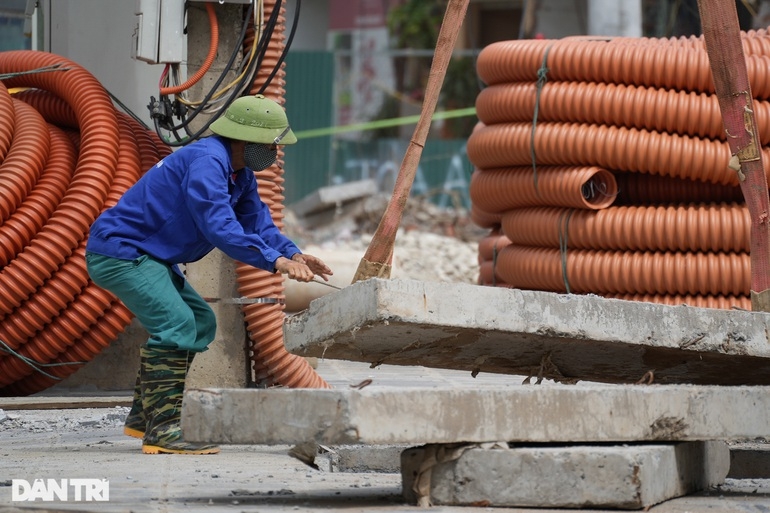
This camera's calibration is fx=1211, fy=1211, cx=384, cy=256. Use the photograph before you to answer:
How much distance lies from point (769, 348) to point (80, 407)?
150 inches

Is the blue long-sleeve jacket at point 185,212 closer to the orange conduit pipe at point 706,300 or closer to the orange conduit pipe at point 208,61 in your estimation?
the orange conduit pipe at point 208,61

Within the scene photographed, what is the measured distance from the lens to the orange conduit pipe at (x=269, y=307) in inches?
260

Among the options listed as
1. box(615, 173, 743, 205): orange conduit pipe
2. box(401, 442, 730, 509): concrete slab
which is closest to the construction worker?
box(401, 442, 730, 509): concrete slab

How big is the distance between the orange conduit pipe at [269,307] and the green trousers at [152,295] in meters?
1.22

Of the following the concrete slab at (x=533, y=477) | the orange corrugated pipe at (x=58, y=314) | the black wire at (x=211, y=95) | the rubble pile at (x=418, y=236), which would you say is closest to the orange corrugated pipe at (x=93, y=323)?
the orange corrugated pipe at (x=58, y=314)

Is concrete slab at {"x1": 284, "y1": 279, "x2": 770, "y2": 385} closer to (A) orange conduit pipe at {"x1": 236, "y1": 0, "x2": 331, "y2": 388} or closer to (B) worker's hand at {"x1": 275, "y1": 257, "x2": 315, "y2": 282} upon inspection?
(B) worker's hand at {"x1": 275, "y1": 257, "x2": 315, "y2": 282}

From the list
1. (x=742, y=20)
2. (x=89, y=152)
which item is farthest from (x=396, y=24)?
(x=89, y=152)

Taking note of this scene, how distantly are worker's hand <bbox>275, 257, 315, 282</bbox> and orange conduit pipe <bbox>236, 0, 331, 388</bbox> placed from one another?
175cm

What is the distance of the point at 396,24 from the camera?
2586 cm

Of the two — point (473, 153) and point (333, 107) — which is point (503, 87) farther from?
point (333, 107)

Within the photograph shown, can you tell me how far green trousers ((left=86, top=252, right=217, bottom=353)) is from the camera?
523cm

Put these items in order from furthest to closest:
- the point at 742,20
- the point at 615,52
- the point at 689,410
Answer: the point at 742,20 → the point at 615,52 → the point at 689,410

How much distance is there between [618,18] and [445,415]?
1062 cm

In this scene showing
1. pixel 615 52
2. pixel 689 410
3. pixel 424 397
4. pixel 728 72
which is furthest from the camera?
pixel 615 52
